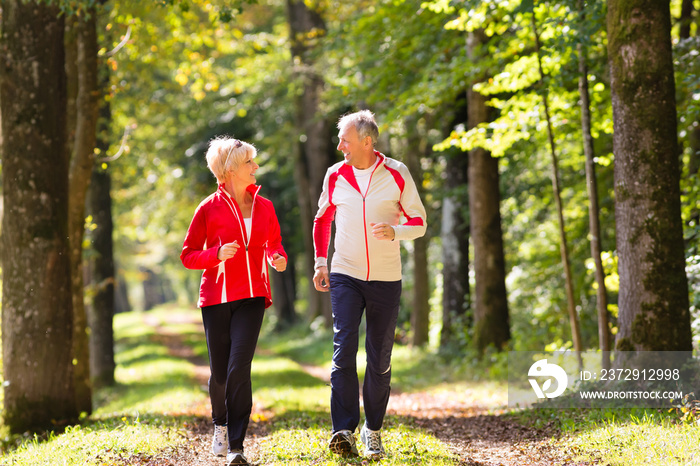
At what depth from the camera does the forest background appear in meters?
8.05

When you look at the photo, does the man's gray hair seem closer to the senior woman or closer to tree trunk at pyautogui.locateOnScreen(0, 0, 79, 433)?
the senior woman

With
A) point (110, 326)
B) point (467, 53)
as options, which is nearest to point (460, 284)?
point (467, 53)

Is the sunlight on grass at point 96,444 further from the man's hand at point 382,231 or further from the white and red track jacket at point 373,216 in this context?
the man's hand at point 382,231

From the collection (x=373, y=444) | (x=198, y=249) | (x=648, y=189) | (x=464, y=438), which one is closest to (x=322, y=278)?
(x=198, y=249)

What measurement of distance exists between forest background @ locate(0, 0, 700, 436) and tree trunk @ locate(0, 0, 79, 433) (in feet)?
0.11

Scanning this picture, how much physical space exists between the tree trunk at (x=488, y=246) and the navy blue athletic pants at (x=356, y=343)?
729cm

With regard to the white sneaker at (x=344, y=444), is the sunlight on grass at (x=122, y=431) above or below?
below

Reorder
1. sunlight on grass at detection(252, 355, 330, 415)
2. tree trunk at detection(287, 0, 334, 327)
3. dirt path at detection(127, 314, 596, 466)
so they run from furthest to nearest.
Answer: tree trunk at detection(287, 0, 334, 327) < sunlight on grass at detection(252, 355, 330, 415) < dirt path at detection(127, 314, 596, 466)

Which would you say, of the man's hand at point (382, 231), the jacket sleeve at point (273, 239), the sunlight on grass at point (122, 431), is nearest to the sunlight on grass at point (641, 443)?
the man's hand at point (382, 231)

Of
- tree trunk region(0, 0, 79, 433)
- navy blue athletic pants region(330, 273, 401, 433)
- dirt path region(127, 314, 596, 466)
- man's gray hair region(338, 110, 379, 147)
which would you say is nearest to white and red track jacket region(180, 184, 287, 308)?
navy blue athletic pants region(330, 273, 401, 433)

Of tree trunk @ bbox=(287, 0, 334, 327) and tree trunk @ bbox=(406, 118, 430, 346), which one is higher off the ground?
tree trunk @ bbox=(287, 0, 334, 327)

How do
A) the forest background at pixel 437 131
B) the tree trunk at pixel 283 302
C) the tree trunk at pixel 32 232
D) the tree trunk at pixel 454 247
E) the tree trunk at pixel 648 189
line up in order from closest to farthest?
the tree trunk at pixel 648 189 → the tree trunk at pixel 32 232 → the forest background at pixel 437 131 → the tree trunk at pixel 454 247 → the tree trunk at pixel 283 302

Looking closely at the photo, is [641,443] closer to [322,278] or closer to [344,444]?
[344,444]

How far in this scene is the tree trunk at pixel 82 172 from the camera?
8945 mm
